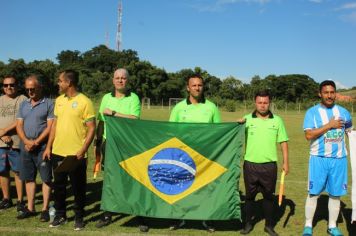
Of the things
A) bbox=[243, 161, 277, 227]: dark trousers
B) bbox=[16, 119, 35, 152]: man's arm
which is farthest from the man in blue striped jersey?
bbox=[16, 119, 35, 152]: man's arm

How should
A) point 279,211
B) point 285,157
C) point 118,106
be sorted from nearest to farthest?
1. point 285,157
2. point 118,106
3. point 279,211

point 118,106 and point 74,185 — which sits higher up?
point 118,106

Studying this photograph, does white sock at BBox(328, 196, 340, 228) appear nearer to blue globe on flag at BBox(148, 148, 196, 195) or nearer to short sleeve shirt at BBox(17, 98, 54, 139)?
blue globe on flag at BBox(148, 148, 196, 195)

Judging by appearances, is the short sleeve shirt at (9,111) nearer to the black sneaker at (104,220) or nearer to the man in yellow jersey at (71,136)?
the man in yellow jersey at (71,136)

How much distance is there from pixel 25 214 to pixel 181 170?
2354 millimetres

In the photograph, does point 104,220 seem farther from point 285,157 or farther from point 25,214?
point 285,157

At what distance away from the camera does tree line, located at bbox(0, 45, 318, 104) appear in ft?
222

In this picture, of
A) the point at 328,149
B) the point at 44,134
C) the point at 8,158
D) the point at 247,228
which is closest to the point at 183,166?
the point at 247,228

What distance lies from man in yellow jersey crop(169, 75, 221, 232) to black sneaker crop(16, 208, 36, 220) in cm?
207

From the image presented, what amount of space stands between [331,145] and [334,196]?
0.68 metres

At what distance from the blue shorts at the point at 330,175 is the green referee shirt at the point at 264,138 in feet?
1.74

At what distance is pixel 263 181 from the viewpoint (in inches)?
211

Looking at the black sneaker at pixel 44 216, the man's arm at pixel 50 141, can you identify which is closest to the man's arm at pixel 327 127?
the man's arm at pixel 50 141

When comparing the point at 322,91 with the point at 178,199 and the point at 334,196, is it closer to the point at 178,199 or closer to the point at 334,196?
the point at 334,196
